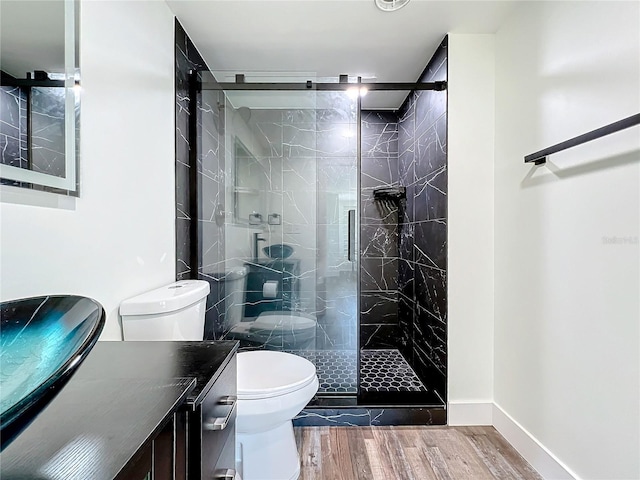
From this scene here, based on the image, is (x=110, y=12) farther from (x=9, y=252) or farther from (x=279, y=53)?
(x=279, y=53)

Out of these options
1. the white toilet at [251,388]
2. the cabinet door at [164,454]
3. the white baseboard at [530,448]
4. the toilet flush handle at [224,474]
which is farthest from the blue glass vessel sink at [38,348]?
the white baseboard at [530,448]

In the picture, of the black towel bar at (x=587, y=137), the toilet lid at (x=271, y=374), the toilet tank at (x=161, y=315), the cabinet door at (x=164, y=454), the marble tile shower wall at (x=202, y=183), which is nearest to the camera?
the cabinet door at (x=164, y=454)

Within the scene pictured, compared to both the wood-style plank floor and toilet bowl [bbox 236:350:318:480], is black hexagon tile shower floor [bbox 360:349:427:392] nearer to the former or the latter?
the wood-style plank floor

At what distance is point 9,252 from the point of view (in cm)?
83

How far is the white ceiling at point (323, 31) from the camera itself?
69.1 inches

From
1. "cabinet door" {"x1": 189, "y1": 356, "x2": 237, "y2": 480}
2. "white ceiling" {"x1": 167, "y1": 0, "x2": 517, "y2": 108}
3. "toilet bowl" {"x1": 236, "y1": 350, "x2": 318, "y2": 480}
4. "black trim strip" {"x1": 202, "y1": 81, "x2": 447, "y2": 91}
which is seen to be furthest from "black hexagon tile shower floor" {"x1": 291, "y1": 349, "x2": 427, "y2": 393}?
"white ceiling" {"x1": 167, "y1": 0, "x2": 517, "y2": 108}

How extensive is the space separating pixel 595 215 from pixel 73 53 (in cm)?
184

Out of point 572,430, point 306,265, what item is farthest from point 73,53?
point 572,430

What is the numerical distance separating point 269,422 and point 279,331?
1.03 metres

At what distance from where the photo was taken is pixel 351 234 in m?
2.32

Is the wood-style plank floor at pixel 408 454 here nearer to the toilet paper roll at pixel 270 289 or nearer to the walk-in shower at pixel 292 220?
the walk-in shower at pixel 292 220

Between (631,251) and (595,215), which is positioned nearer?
(631,251)

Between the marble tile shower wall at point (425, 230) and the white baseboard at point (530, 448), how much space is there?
0.31m

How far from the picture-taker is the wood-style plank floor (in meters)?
1.58
